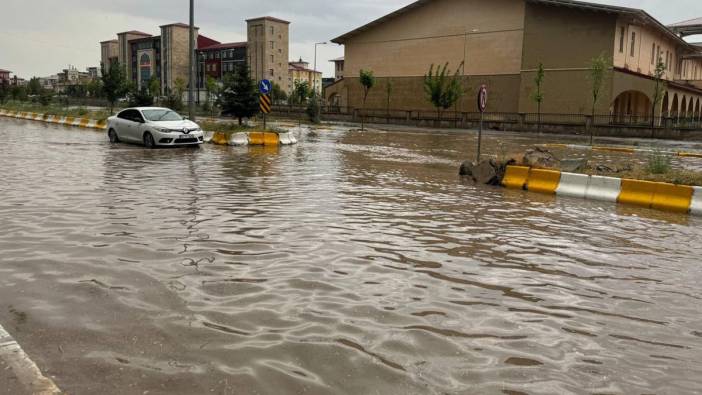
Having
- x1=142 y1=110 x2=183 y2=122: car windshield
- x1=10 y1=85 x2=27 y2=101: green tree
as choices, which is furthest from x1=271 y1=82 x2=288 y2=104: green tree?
x1=142 y1=110 x2=183 y2=122: car windshield

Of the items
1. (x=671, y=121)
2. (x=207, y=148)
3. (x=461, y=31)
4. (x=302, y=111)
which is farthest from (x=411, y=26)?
(x=207, y=148)

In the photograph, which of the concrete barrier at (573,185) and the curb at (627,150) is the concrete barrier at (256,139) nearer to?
the concrete barrier at (573,185)

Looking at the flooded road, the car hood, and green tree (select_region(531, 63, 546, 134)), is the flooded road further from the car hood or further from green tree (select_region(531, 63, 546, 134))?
green tree (select_region(531, 63, 546, 134))

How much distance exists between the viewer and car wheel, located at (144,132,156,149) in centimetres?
2143

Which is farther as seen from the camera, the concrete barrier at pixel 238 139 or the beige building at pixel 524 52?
the beige building at pixel 524 52

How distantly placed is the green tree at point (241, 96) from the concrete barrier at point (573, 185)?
815 inches

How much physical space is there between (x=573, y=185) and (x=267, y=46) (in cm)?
9912

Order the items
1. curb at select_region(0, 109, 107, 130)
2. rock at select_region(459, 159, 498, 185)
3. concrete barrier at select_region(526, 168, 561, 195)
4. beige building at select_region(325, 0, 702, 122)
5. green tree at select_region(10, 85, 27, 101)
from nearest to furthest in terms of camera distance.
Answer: concrete barrier at select_region(526, 168, 561, 195) → rock at select_region(459, 159, 498, 185) → curb at select_region(0, 109, 107, 130) → beige building at select_region(325, 0, 702, 122) → green tree at select_region(10, 85, 27, 101)

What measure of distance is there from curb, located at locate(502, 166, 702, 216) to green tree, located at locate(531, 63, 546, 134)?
104 feet

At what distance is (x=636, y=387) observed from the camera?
372 cm

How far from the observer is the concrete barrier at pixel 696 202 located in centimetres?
1041

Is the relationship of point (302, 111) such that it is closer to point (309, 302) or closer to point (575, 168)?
point (575, 168)

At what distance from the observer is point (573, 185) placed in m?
12.4

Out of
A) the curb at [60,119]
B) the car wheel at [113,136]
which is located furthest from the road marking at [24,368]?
the curb at [60,119]
